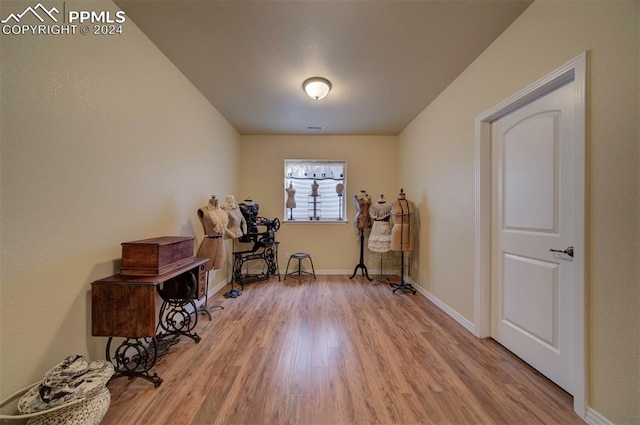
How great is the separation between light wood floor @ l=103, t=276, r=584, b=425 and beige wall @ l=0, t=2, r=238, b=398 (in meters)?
0.62

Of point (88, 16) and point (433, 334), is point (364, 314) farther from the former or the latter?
point (88, 16)

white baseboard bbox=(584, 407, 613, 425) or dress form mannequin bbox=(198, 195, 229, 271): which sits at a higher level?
dress form mannequin bbox=(198, 195, 229, 271)

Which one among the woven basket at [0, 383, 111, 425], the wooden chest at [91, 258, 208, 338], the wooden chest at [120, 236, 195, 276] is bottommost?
the woven basket at [0, 383, 111, 425]

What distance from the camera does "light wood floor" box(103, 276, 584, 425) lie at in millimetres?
1328

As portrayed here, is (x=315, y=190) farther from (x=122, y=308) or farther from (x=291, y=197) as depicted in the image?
(x=122, y=308)

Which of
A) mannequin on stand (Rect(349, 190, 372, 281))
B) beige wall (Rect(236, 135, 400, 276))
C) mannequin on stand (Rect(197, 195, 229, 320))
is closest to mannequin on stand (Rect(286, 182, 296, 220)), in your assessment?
beige wall (Rect(236, 135, 400, 276))

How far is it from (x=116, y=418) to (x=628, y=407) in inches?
108

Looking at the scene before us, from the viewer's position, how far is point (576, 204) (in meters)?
1.34

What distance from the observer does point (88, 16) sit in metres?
1.50

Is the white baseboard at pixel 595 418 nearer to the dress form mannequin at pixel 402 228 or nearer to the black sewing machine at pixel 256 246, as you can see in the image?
the dress form mannequin at pixel 402 228

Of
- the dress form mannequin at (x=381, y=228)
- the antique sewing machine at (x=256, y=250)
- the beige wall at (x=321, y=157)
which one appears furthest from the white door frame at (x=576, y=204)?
the antique sewing machine at (x=256, y=250)

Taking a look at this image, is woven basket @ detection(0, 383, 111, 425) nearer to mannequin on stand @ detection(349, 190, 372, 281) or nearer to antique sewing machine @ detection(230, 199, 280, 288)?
antique sewing machine @ detection(230, 199, 280, 288)

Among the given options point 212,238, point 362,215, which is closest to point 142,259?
point 212,238

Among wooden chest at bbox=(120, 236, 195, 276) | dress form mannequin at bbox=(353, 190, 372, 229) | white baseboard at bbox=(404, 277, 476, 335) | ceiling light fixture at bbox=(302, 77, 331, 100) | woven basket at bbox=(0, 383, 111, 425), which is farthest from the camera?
dress form mannequin at bbox=(353, 190, 372, 229)
